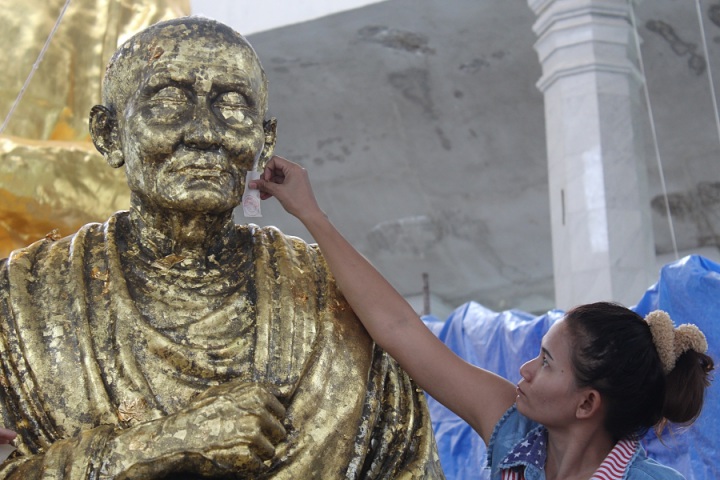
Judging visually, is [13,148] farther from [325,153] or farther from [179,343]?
[325,153]

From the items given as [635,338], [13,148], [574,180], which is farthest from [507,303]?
[635,338]

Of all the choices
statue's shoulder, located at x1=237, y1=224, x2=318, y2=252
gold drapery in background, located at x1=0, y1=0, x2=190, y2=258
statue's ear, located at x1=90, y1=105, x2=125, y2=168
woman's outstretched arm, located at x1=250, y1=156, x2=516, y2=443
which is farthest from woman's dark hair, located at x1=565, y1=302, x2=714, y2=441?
gold drapery in background, located at x1=0, y1=0, x2=190, y2=258

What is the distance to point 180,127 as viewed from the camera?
207 centimetres

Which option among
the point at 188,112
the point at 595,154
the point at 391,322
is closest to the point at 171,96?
the point at 188,112

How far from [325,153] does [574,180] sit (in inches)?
165

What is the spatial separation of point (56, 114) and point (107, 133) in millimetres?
2403

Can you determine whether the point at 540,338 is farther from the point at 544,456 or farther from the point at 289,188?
the point at 289,188

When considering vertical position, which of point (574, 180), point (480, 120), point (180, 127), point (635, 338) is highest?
point (480, 120)

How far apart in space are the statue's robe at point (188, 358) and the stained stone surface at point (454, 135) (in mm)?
6760

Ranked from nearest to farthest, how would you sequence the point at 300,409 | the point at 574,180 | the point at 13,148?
1. the point at 300,409
2. the point at 13,148
3. the point at 574,180

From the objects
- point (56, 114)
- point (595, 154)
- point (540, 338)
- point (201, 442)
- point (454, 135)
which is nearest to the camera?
point (201, 442)

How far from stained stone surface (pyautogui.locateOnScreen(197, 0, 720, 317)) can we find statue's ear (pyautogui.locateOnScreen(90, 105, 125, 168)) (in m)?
6.75

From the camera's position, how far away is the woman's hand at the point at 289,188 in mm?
2270

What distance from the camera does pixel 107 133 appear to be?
7.27ft
